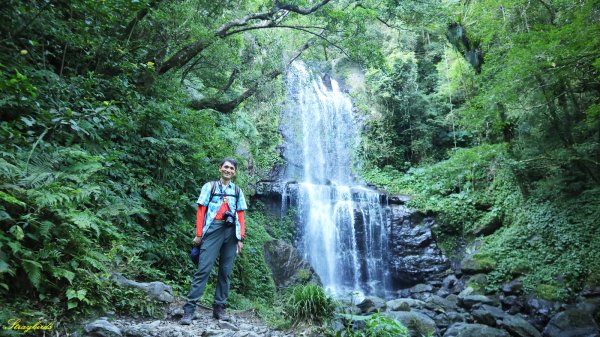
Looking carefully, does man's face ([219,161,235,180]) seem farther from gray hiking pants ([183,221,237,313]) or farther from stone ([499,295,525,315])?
stone ([499,295,525,315])

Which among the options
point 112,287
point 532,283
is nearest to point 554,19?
point 532,283

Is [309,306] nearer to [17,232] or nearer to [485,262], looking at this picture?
[17,232]

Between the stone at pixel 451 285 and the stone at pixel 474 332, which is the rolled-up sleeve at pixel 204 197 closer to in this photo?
the stone at pixel 474 332

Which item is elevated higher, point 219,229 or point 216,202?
point 216,202

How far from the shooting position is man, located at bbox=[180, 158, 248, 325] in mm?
4074

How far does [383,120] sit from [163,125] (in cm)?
1597

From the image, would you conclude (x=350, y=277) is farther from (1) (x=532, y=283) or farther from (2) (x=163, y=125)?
(2) (x=163, y=125)

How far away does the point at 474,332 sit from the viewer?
24.4 ft

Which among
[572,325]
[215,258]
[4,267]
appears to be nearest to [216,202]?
[215,258]

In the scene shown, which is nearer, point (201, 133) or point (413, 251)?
point (201, 133)

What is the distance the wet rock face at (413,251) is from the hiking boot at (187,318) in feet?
37.8

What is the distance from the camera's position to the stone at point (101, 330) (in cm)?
288

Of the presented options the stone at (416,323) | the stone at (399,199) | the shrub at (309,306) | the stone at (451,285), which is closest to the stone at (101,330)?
the shrub at (309,306)

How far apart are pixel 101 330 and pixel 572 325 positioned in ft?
31.1
